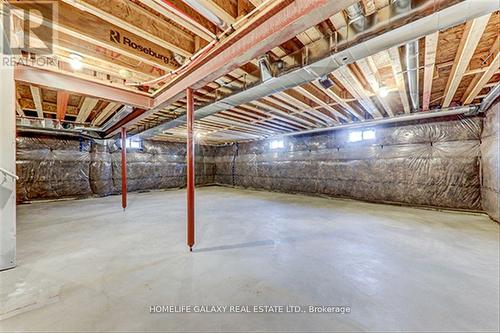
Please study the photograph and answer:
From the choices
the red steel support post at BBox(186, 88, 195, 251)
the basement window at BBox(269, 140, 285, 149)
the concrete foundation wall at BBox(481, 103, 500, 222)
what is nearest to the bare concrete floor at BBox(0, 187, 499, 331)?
the red steel support post at BBox(186, 88, 195, 251)

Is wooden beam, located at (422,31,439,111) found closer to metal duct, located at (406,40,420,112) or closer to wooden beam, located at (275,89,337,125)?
metal duct, located at (406,40,420,112)

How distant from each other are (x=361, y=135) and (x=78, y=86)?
19.6ft

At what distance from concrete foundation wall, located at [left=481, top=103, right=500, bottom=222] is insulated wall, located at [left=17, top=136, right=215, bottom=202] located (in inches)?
342

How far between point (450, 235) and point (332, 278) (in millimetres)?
2324

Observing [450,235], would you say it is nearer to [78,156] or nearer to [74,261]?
[74,261]

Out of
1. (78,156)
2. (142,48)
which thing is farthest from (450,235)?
(78,156)

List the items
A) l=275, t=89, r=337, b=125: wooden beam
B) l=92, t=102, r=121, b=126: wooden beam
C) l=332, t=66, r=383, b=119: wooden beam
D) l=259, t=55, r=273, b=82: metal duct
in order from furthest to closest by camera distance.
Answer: l=92, t=102, r=121, b=126: wooden beam, l=275, t=89, r=337, b=125: wooden beam, l=332, t=66, r=383, b=119: wooden beam, l=259, t=55, r=273, b=82: metal duct

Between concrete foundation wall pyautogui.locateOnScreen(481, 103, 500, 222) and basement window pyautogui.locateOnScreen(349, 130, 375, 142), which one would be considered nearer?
concrete foundation wall pyautogui.locateOnScreen(481, 103, 500, 222)

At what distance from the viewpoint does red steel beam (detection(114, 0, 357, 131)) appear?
4.18 ft

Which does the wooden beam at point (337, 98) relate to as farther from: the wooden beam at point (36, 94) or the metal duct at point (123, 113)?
the wooden beam at point (36, 94)

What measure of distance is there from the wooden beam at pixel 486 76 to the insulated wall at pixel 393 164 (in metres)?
0.99

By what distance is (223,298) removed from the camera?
1.49 m

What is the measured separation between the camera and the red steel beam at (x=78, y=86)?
219cm

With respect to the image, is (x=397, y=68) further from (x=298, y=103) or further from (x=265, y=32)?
(x=265, y=32)
